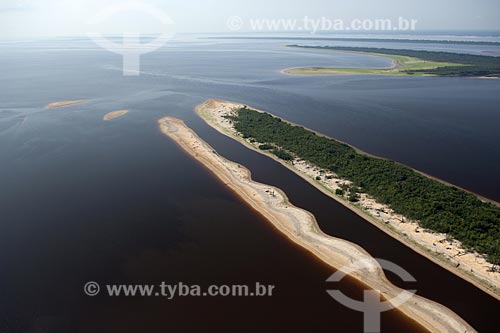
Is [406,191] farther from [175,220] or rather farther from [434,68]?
[434,68]

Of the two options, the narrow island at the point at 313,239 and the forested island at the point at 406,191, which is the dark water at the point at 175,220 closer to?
the narrow island at the point at 313,239

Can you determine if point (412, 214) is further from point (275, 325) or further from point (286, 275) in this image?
point (275, 325)

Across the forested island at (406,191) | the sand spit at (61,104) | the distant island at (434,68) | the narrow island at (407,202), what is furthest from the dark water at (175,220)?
the distant island at (434,68)

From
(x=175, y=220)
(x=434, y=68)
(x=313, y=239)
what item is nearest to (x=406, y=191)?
(x=313, y=239)

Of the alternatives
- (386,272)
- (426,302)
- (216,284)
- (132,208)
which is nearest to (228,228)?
(216,284)

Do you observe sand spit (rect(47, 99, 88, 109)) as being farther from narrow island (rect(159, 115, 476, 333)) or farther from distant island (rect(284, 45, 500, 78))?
distant island (rect(284, 45, 500, 78))

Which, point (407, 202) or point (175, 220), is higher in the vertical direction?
point (407, 202)
